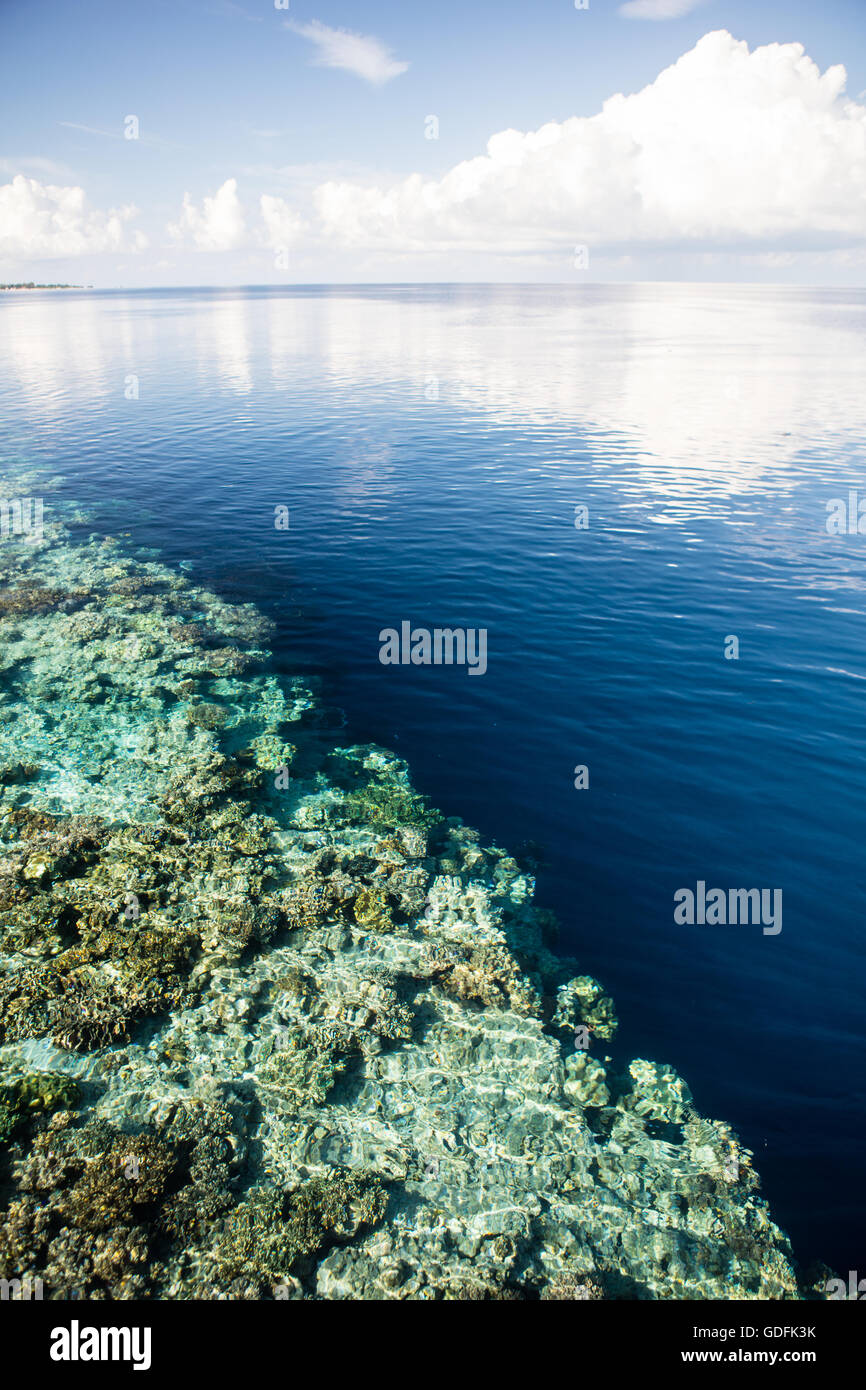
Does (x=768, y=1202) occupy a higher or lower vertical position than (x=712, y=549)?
lower

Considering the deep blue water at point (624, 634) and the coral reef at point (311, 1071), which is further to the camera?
the deep blue water at point (624, 634)

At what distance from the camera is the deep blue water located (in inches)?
647

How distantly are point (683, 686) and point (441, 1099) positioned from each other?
19.3 meters

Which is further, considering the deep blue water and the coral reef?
the deep blue water

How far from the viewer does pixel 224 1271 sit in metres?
11.4

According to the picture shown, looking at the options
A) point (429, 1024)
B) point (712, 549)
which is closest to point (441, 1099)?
point (429, 1024)

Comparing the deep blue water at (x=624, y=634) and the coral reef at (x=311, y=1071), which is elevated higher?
the deep blue water at (x=624, y=634)

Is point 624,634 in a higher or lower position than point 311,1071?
higher

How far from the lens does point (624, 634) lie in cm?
3212

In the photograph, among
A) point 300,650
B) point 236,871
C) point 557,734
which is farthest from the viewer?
point 300,650

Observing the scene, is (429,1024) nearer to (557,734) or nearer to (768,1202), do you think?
(768,1202)

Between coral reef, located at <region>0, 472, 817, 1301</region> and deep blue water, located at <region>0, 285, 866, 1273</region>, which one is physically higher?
deep blue water, located at <region>0, 285, 866, 1273</region>

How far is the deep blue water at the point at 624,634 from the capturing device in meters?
16.4

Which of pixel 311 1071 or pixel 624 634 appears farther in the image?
pixel 624 634
